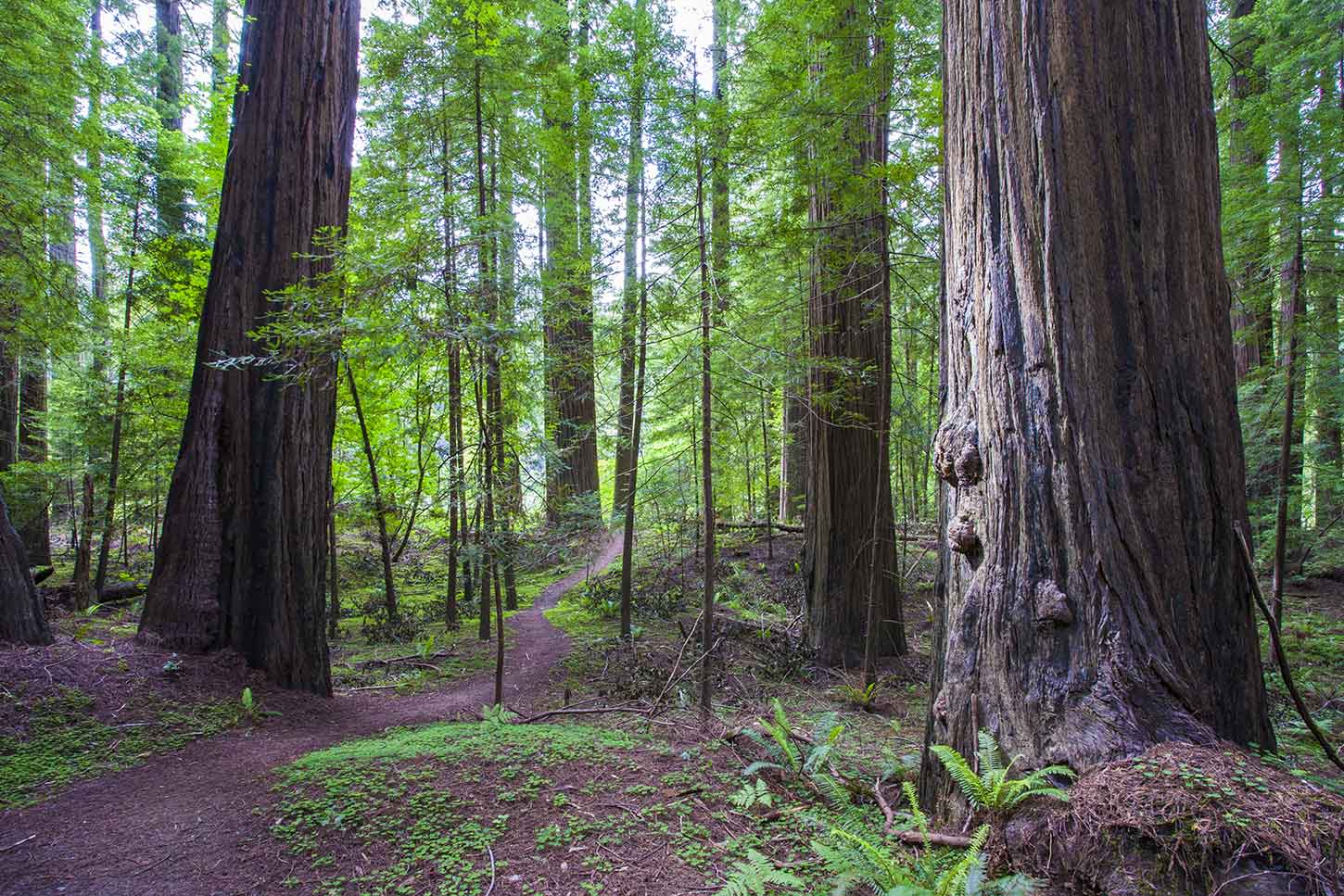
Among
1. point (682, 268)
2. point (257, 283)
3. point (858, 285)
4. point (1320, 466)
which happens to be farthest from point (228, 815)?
point (1320, 466)

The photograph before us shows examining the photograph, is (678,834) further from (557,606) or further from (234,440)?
(557,606)

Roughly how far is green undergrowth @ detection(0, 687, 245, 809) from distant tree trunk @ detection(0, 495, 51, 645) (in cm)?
82

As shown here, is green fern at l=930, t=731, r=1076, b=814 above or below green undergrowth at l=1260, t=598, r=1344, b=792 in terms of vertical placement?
above

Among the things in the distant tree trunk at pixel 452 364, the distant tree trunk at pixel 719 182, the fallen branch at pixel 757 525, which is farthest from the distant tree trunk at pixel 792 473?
the distant tree trunk at pixel 452 364

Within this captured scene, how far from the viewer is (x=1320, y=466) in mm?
8727

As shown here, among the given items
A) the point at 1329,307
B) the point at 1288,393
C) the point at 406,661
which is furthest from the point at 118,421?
the point at 1329,307

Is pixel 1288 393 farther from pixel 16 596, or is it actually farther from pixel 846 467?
pixel 16 596

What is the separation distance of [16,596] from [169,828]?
3110mm

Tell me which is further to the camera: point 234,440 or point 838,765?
point 234,440

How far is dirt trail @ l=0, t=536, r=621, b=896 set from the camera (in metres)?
2.61

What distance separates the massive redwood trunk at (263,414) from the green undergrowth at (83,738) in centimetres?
75

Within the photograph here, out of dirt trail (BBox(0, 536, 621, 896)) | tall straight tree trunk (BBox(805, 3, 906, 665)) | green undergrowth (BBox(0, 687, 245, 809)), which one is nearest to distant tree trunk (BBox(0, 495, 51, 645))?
green undergrowth (BBox(0, 687, 245, 809))

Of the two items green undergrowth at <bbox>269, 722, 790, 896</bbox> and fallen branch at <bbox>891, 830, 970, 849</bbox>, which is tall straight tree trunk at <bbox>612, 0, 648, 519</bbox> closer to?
green undergrowth at <bbox>269, 722, 790, 896</bbox>

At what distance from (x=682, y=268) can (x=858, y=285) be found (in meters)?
2.23
